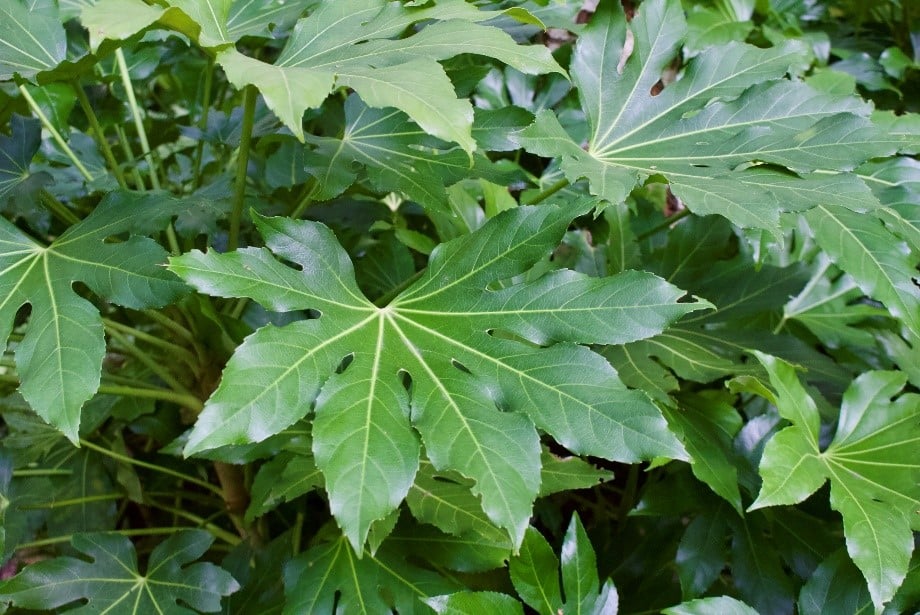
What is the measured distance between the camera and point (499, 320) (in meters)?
0.72

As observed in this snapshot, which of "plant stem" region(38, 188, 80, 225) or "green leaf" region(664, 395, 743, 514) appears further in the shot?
"plant stem" region(38, 188, 80, 225)

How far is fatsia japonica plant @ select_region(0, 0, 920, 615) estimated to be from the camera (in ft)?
2.07

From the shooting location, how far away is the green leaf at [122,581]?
0.85 meters

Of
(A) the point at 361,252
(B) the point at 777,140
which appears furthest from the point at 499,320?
(A) the point at 361,252

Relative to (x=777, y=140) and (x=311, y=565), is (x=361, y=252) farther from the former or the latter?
(x=777, y=140)

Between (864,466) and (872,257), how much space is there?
238mm

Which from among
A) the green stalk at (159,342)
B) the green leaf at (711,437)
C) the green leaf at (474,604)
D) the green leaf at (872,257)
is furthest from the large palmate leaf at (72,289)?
the green leaf at (872,257)

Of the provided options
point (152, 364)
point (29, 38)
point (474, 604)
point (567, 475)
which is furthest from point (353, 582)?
point (29, 38)

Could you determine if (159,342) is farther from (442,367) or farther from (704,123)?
(704,123)

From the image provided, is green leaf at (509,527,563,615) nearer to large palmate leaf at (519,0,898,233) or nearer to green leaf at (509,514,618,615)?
green leaf at (509,514,618,615)

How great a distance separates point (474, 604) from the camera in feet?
2.39

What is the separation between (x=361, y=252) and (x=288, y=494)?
1.52ft

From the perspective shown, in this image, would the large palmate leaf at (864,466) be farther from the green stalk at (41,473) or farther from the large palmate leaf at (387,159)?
the green stalk at (41,473)

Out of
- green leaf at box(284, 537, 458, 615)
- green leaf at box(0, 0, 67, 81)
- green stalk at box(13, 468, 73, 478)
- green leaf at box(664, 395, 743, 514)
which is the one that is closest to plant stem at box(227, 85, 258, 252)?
green leaf at box(0, 0, 67, 81)
